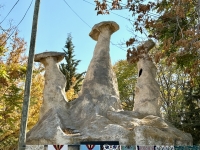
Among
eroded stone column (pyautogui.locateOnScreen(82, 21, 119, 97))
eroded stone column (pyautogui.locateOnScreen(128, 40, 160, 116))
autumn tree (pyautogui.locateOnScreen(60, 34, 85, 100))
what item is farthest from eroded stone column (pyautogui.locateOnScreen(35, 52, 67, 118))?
autumn tree (pyautogui.locateOnScreen(60, 34, 85, 100))

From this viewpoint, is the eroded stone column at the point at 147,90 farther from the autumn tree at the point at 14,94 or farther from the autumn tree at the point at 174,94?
the autumn tree at the point at 14,94

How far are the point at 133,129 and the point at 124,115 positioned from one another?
114 cm

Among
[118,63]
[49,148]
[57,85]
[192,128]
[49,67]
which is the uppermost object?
[118,63]

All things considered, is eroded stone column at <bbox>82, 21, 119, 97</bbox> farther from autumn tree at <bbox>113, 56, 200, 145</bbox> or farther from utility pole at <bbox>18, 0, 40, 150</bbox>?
utility pole at <bbox>18, 0, 40, 150</bbox>

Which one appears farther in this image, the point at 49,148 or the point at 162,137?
the point at 162,137

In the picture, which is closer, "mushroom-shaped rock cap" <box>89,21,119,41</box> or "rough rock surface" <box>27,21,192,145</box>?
"rough rock surface" <box>27,21,192,145</box>

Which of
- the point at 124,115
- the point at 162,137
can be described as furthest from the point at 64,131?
the point at 162,137

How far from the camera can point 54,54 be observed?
12203 millimetres

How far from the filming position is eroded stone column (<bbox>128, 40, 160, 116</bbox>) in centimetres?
1141

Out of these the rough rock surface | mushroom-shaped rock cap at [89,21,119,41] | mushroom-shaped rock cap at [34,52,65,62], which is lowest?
the rough rock surface

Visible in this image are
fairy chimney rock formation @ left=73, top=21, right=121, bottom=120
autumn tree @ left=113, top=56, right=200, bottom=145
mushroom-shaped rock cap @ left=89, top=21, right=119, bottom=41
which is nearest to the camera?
fairy chimney rock formation @ left=73, top=21, right=121, bottom=120

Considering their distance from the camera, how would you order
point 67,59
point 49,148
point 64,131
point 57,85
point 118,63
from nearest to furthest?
point 49,148
point 64,131
point 57,85
point 118,63
point 67,59

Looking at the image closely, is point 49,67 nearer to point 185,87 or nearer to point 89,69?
point 89,69

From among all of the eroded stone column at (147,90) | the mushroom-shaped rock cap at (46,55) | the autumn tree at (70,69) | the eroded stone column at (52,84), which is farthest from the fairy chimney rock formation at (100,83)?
the autumn tree at (70,69)
